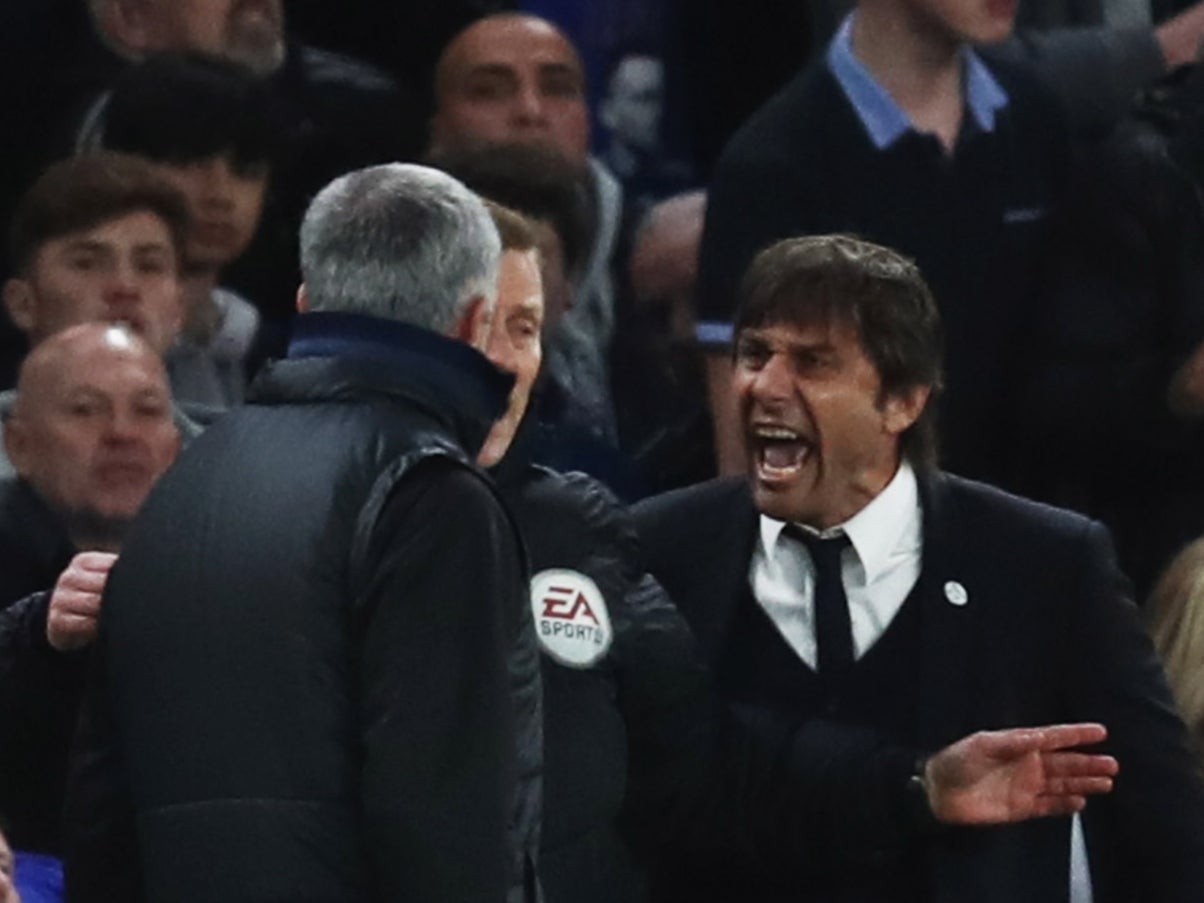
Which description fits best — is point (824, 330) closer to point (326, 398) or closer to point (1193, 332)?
point (326, 398)

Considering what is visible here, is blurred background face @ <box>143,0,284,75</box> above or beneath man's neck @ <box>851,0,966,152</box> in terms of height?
above

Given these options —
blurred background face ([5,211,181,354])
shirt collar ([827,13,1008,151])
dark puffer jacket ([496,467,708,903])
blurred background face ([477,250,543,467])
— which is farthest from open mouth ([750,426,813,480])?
blurred background face ([5,211,181,354])

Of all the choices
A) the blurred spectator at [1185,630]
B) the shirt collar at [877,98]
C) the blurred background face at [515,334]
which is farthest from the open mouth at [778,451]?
the shirt collar at [877,98]

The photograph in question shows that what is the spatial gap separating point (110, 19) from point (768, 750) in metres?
2.76

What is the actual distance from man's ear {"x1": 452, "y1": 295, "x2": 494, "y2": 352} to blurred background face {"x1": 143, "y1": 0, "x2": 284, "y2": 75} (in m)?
2.82

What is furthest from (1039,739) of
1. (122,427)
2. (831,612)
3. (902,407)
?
(122,427)

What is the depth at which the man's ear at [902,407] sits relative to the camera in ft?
16.2

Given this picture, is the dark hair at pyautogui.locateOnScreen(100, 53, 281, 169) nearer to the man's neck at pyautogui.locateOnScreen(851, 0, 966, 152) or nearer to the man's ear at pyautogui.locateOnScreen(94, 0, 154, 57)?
the man's ear at pyautogui.locateOnScreen(94, 0, 154, 57)

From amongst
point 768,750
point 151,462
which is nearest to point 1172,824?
point 768,750

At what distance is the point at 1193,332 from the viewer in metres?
6.18

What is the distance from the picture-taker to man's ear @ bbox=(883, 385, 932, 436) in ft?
16.2

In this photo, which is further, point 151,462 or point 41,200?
point 41,200

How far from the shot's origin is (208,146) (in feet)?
22.0

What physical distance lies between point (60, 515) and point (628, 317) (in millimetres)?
1939
